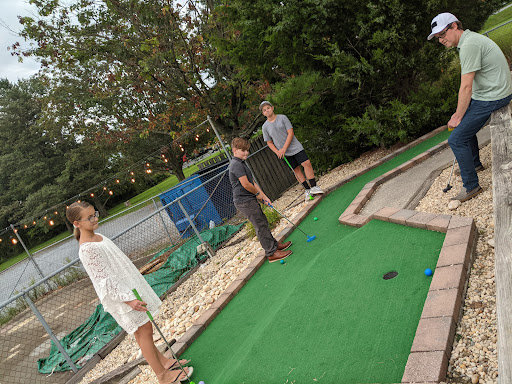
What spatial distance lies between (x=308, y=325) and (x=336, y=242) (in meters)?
1.43

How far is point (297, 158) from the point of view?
20.3 ft

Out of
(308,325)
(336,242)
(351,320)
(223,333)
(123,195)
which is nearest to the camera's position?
(351,320)

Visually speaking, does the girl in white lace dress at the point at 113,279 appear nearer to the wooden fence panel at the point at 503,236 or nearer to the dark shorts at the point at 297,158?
the wooden fence panel at the point at 503,236

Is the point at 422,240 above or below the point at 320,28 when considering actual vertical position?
below

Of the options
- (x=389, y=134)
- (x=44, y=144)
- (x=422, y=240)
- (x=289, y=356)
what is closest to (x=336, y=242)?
(x=422, y=240)

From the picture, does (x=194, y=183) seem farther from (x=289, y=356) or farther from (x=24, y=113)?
(x=24, y=113)

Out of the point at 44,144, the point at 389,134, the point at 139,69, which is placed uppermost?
the point at 44,144

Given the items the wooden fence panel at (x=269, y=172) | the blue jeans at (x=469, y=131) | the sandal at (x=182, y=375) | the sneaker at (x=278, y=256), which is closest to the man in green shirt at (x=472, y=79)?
the blue jeans at (x=469, y=131)

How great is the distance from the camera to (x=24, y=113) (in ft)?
109

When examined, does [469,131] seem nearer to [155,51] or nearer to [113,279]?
[113,279]

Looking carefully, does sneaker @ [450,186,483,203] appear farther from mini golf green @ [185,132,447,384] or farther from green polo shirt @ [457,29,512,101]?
green polo shirt @ [457,29,512,101]

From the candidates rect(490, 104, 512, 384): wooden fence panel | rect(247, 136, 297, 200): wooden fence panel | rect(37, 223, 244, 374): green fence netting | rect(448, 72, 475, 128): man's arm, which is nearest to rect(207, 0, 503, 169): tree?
rect(247, 136, 297, 200): wooden fence panel

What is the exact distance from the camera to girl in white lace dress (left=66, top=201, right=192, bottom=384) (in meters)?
2.71

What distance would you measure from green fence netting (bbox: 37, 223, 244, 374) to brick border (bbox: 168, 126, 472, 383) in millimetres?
2142
